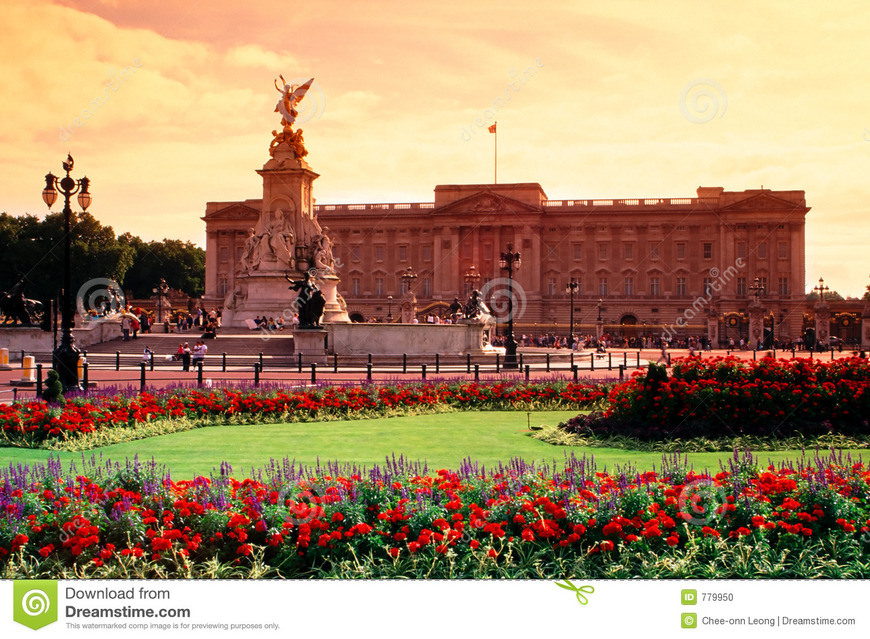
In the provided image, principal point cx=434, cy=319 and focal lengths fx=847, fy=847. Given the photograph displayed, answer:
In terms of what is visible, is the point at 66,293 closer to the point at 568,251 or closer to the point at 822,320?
the point at 822,320

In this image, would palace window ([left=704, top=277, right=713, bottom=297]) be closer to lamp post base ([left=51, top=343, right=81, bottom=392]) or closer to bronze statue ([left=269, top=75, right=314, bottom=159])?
bronze statue ([left=269, top=75, right=314, bottom=159])

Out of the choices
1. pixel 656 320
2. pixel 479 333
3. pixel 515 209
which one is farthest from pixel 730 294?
pixel 479 333

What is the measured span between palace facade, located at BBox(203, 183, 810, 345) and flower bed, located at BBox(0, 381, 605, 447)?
77840mm

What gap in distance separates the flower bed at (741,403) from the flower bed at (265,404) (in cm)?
383

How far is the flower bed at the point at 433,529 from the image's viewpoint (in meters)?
5.55

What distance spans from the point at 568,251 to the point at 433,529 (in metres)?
101

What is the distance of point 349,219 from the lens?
108 meters

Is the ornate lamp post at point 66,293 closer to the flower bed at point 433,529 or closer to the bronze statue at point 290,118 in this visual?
the flower bed at point 433,529

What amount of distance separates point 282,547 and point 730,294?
328 feet

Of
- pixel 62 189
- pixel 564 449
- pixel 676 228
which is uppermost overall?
pixel 676 228

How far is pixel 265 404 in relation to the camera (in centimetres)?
1544

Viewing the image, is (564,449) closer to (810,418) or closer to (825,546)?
(810,418)

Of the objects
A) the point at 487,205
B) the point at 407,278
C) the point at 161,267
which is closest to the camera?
the point at 407,278
